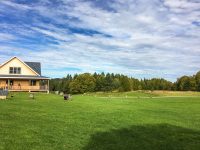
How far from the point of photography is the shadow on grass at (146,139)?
13.6 meters

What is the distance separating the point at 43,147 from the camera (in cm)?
1268

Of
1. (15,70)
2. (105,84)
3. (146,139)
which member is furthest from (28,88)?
(105,84)

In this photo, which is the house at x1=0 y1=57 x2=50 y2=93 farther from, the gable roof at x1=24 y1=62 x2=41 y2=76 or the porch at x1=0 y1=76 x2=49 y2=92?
the gable roof at x1=24 y1=62 x2=41 y2=76

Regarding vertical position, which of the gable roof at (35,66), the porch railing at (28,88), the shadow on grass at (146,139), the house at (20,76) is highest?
the gable roof at (35,66)

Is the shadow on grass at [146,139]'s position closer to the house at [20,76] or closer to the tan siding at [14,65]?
the house at [20,76]

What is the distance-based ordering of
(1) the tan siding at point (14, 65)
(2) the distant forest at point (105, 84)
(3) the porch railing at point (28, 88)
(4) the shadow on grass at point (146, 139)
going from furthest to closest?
(2) the distant forest at point (105, 84)
(1) the tan siding at point (14, 65)
(3) the porch railing at point (28, 88)
(4) the shadow on grass at point (146, 139)

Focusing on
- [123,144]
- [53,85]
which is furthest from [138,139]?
[53,85]

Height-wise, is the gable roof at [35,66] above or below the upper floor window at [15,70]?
above

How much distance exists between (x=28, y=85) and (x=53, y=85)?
11317 centimetres

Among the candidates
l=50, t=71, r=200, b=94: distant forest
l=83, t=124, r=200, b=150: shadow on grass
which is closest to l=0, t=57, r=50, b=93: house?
l=83, t=124, r=200, b=150: shadow on grass

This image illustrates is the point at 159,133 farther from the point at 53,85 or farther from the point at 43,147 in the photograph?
the point at 53,85

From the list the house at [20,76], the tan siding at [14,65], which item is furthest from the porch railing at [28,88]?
the tan siding at [14,65]

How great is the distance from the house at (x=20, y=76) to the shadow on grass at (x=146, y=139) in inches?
2083

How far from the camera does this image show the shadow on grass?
44.6ft
